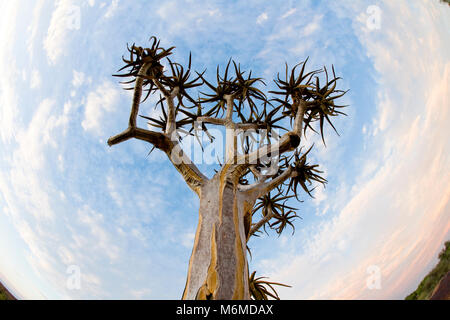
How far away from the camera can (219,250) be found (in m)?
2.80

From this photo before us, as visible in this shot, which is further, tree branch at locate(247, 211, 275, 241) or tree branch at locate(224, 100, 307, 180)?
tree branch at locate(247, 211, 275, 241)

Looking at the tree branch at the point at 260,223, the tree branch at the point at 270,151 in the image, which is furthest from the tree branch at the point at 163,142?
the tree branch at the point at 260,223

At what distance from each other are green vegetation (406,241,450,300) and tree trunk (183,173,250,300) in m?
13.4

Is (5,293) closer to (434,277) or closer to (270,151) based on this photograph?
(270,151)

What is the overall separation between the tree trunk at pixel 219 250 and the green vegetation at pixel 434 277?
43.9 ft

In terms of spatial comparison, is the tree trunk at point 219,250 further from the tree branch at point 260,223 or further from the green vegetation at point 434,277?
the green vegetation at point 434,277

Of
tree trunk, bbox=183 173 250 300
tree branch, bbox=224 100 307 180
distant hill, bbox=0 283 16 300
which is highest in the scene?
tree branch, bbox=224 100 307 180

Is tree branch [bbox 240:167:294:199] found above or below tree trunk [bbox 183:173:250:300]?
above

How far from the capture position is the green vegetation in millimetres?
11639

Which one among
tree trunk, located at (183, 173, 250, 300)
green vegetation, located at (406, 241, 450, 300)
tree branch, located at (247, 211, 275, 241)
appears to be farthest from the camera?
green vegetation, located at (406, 241, 450, 300)

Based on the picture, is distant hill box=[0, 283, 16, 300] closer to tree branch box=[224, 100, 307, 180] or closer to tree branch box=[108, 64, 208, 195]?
tree branch box=[108, 64, 208, 195]

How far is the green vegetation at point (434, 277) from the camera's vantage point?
458 inches

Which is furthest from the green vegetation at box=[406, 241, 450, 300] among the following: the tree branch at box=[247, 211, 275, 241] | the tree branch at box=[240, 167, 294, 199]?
the tree branch at box=[240, 167, 294, 199]
